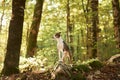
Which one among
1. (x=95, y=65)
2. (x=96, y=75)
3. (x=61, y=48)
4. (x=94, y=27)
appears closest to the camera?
(x=61, y=48)

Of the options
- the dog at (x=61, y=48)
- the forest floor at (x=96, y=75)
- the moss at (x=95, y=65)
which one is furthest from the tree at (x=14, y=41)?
the dog at (x=61, y=48)

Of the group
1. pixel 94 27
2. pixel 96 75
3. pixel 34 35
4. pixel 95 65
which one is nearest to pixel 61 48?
pixel 96 75

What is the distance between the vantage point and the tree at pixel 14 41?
9977 millimetres

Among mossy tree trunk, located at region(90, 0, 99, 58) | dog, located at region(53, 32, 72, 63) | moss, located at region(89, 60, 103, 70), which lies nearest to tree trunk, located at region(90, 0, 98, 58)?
mossy tree trunk, located at region(90, 0, 99, 58)

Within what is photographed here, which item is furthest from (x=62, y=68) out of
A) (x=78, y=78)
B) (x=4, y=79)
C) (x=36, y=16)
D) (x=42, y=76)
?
(x=36, y=16)

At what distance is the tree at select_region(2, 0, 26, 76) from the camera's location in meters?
9.98

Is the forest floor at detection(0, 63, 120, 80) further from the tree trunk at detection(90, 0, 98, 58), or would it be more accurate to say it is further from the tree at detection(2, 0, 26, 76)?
the tree trunk at detection(90, 0, 98, 58)

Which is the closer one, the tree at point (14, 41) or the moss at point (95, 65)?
the moss at point (95, 65)

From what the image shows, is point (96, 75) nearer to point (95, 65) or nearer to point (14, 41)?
point (95, 65)

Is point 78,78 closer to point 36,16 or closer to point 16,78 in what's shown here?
point 16,78

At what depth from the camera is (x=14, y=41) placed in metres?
10.1

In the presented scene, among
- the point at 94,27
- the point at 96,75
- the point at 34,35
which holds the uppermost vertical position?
the point at 94,27

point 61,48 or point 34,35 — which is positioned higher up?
point 61,48

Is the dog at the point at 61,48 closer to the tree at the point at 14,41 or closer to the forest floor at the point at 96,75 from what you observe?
the forest floor at the point at 96,75
